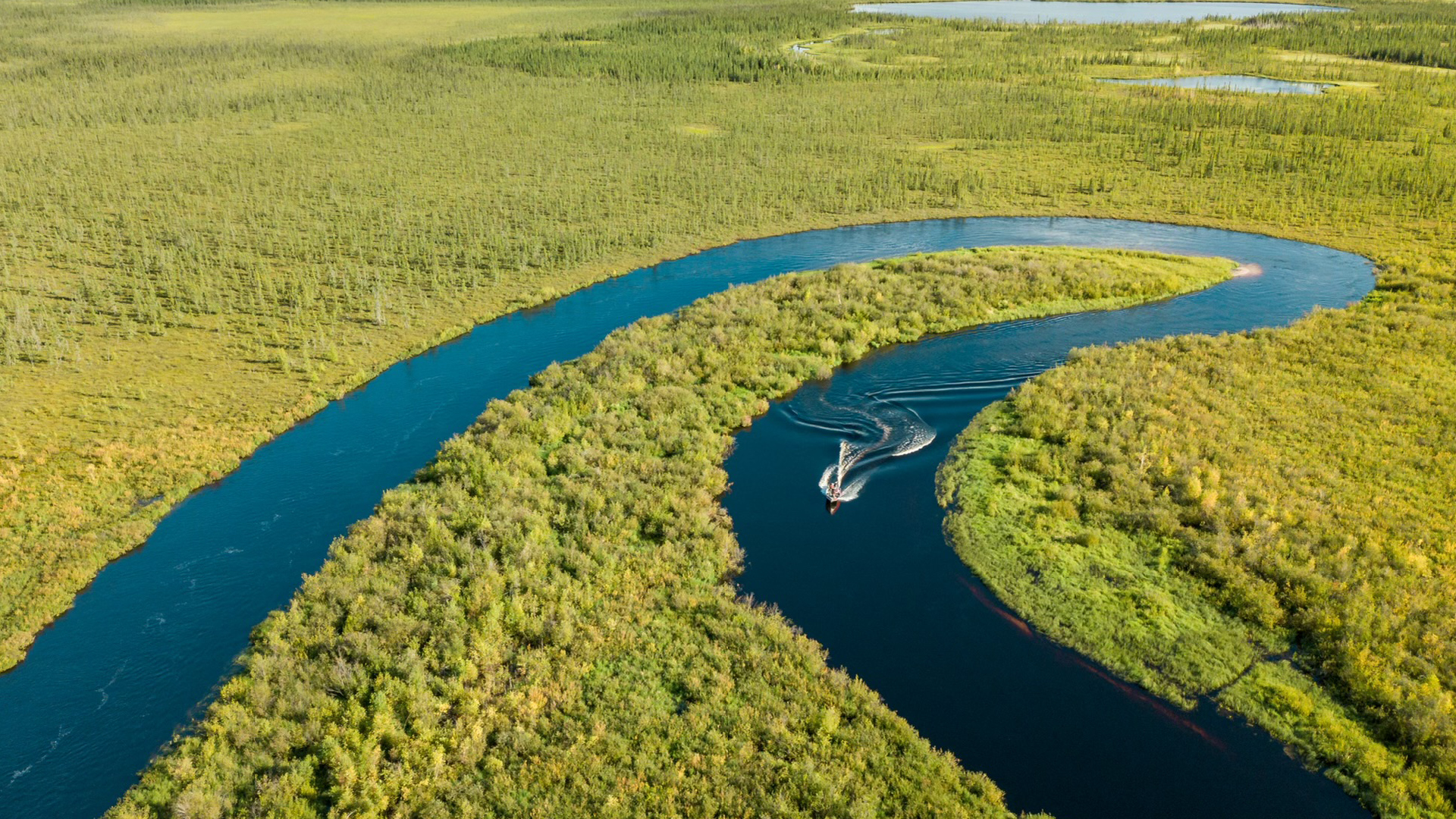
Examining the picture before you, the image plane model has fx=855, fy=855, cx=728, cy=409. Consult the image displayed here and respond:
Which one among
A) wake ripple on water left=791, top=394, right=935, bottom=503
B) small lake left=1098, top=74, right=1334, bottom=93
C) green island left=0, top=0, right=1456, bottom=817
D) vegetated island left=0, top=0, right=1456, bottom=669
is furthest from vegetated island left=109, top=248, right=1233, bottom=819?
small lake left=1098, top=74, right=1334, bottom=93

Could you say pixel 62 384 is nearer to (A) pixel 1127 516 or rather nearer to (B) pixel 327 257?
(B) pixel 327 257

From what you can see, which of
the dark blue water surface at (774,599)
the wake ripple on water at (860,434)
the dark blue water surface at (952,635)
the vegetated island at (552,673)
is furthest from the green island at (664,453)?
the wake ripple on water at (860,434)

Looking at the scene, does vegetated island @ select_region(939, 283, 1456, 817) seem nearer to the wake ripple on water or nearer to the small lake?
the wake ripple on water

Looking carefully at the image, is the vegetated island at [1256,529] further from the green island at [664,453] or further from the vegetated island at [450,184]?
the vegetated island at [450,184]

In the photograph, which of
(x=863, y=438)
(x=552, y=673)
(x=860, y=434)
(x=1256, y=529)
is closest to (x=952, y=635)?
(x=1256, y=529)

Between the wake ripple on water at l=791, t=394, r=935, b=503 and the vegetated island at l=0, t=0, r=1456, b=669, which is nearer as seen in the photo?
the wake ripple on water at l=791, t=394, r=935, b=503
